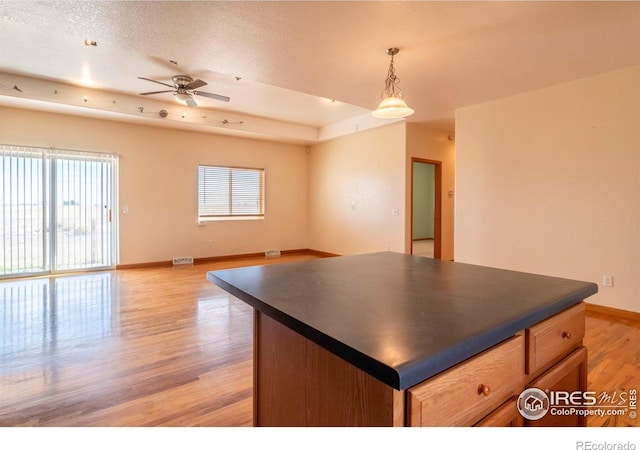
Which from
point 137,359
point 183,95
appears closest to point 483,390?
point 137,359

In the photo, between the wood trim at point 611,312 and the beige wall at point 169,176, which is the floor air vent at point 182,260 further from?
the wood trim at point 611,312

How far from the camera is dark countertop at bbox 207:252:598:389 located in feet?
2.53

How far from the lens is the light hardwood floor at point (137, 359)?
1894mm

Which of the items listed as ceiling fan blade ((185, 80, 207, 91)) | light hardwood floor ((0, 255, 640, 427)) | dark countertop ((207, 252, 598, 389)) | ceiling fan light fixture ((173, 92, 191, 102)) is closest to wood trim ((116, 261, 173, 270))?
light hardwood floor ((0, 255, 640, 427))

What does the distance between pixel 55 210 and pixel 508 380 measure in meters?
6.70

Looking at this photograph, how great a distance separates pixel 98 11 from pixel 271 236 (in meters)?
5.64

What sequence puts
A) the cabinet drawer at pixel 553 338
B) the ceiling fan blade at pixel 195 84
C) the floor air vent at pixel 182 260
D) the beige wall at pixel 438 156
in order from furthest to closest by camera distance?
the floor air vent at pixel 182 260 → the beige wall at pixel 438 156 → the ceiling fan blade at pixel 195 84 → the cabinet drawer at pixel 553 338

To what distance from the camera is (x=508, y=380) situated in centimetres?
99

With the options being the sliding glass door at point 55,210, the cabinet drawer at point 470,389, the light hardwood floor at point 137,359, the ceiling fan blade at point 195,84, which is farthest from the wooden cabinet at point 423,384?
the sliding glass door at point 55,210

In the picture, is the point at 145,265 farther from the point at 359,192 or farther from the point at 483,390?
the point at 483,390

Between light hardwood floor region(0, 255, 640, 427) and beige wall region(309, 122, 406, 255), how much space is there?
3227 millimetres

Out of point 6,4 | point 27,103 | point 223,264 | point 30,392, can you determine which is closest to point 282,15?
point 6,4
